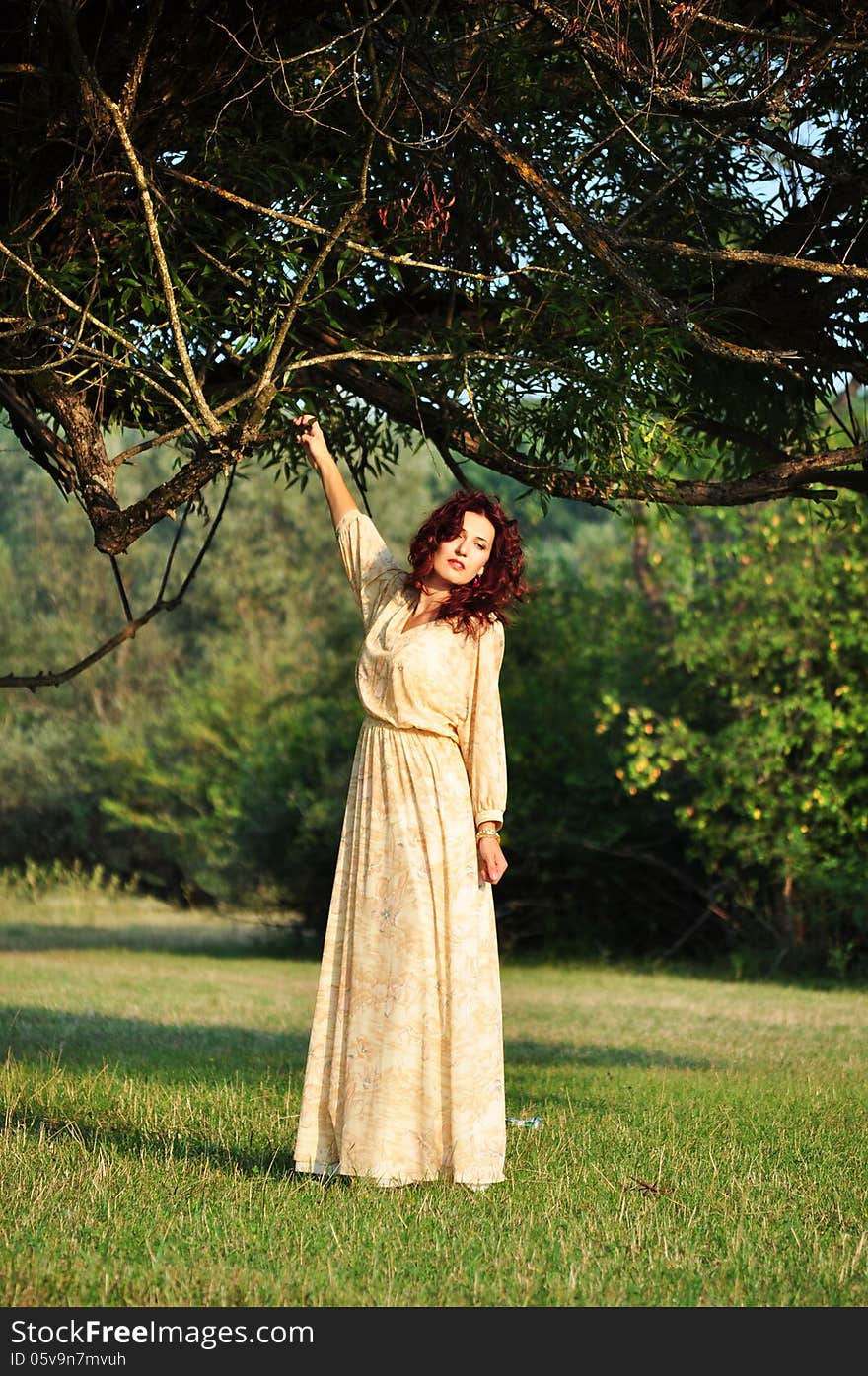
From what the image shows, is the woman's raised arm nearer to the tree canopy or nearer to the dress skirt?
the tree canopy

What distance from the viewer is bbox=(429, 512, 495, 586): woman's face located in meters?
5.72

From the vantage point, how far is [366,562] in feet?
19.6

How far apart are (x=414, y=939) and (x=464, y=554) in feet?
4.37

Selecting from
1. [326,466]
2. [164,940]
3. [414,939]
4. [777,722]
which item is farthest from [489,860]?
[164,940]

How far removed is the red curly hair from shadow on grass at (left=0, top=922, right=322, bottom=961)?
59.5 feet

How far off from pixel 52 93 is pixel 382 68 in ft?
4.10

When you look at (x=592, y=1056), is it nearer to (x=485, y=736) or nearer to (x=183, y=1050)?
(x=183, y=1050)

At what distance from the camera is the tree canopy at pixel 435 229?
228 inches

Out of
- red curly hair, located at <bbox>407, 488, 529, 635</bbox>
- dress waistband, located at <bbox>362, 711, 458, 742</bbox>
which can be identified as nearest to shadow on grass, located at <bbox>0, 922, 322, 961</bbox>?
dress waistband, located at <bbox>362, 711, 458, 742</bbox>

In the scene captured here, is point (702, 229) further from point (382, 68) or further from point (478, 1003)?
point (478, 1003)

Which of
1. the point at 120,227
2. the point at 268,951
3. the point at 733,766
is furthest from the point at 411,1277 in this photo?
the point at 268,951

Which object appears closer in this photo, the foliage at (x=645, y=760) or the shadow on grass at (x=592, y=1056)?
the shadow on grass at (x=592, y=1056)

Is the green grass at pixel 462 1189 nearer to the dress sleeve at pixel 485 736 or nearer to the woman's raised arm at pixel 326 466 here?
the dress sleeve at pixel 485 736

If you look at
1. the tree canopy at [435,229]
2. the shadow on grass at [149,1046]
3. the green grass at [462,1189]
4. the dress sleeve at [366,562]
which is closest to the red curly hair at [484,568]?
the dress sleeve at [366,562]
